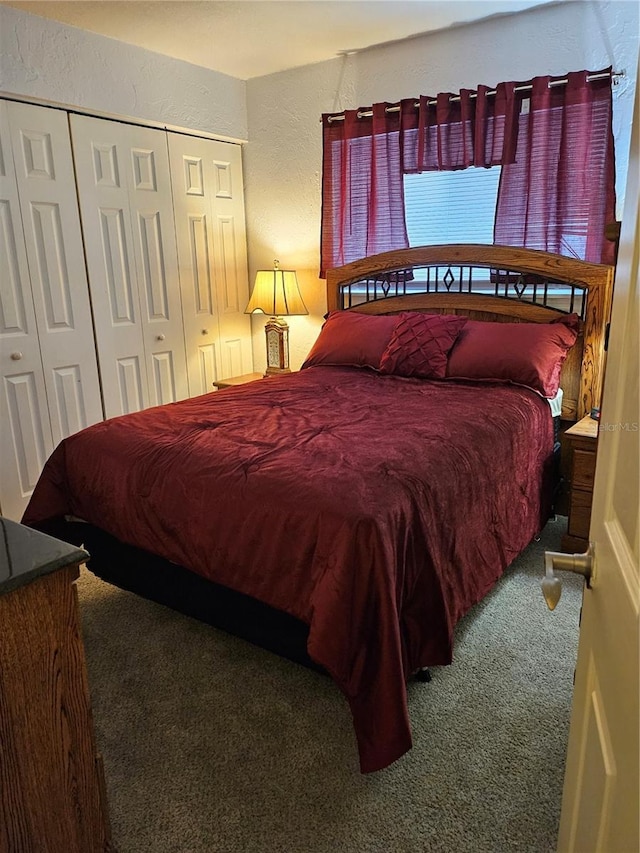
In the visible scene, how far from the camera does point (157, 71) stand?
344 cm

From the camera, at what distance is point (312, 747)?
1689 mm

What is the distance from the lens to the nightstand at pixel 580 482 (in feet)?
8.31

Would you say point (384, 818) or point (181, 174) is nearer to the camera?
point (384, 818)

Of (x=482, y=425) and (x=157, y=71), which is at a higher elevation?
(x=157, y=71)

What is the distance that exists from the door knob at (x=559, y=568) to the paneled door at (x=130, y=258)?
3092 millimetres

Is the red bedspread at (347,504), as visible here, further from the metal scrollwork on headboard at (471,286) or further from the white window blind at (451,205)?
the white window blind at (451,205)

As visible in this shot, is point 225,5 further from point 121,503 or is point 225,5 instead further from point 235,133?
point 121,503

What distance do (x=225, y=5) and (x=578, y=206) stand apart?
6.37 ft

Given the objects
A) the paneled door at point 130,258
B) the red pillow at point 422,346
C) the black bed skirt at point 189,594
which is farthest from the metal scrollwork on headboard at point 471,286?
the black bed skirt at point 189,594

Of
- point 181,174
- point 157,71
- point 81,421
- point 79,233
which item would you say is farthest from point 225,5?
point 81,421

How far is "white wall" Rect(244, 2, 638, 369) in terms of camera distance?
2783mm

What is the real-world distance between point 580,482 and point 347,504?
4.68ft

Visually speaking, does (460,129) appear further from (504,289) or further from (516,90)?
(504,289)

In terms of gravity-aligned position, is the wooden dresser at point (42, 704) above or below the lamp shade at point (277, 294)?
below
